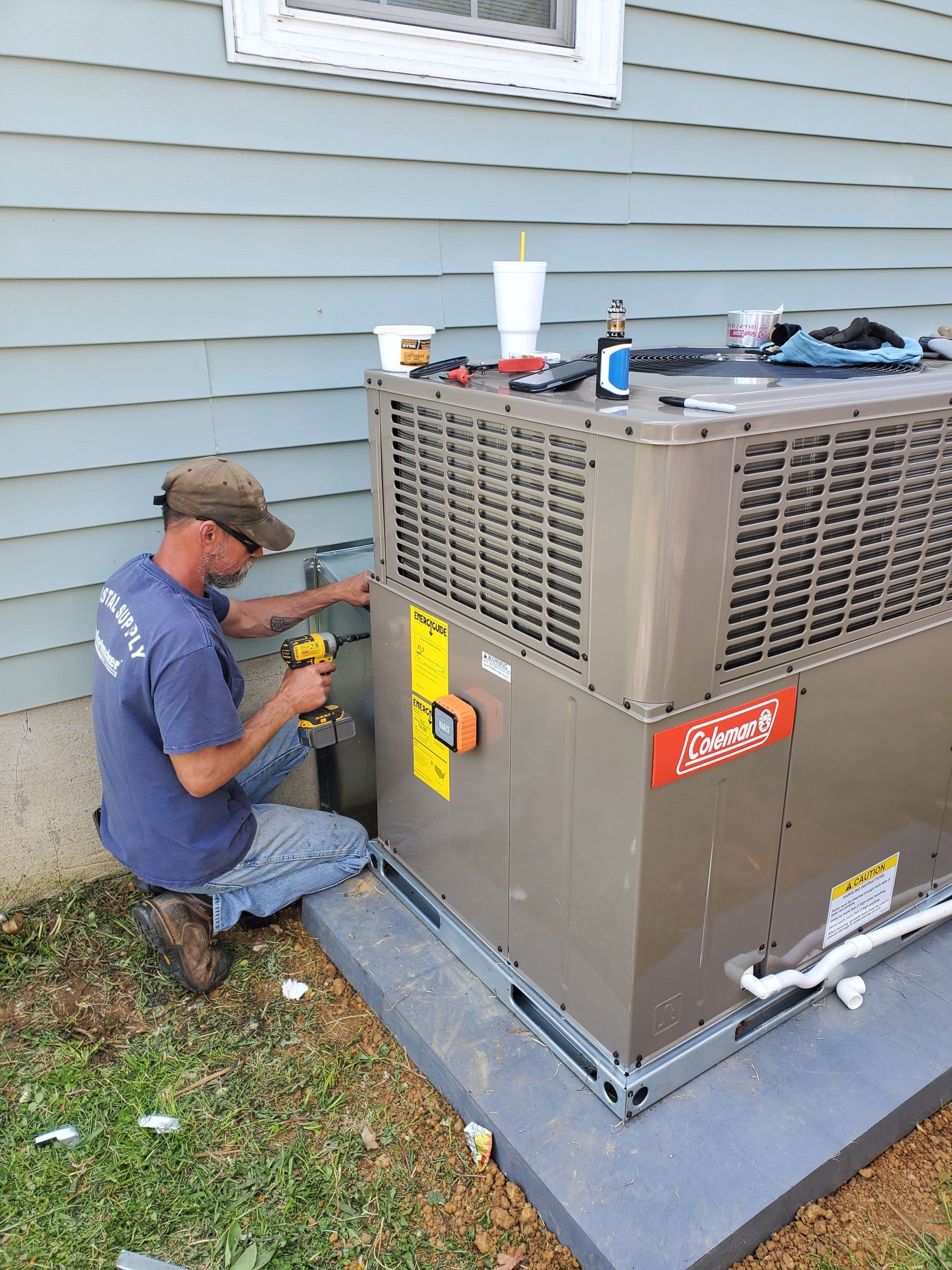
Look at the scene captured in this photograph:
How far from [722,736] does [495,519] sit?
0.66 m

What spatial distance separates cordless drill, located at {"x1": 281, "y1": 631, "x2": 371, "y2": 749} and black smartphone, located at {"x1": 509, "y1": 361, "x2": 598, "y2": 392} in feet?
3.12

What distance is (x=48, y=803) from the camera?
9.16ft

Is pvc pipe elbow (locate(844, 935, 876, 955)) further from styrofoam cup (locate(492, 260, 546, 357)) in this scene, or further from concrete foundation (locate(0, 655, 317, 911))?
concrete foundation (locate(0, 655, 317, 911))

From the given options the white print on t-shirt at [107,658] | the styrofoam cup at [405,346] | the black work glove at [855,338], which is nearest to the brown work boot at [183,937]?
the white print on t-shirt at [107,658]

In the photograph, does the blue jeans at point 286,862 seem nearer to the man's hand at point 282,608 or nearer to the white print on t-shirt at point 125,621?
the man's hand at point 282,608

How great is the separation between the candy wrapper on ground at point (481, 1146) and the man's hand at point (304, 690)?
3.67 feet

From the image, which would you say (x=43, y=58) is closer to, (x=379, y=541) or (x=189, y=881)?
(x=379, y=541)

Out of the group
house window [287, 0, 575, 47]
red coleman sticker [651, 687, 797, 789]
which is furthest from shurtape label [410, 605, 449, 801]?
house window [287, 0, 575, 47]

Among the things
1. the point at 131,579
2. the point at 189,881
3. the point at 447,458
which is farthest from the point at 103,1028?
the point at 447,458

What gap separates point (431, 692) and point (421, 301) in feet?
4.57

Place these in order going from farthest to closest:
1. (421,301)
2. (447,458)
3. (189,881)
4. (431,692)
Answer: (421,301) < (189,881) < (431,692) < (447,458)

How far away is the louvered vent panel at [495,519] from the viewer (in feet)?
5.75

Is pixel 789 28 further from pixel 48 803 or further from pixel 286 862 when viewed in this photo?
pixel 48 803

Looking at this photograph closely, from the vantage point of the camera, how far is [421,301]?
299 cm
